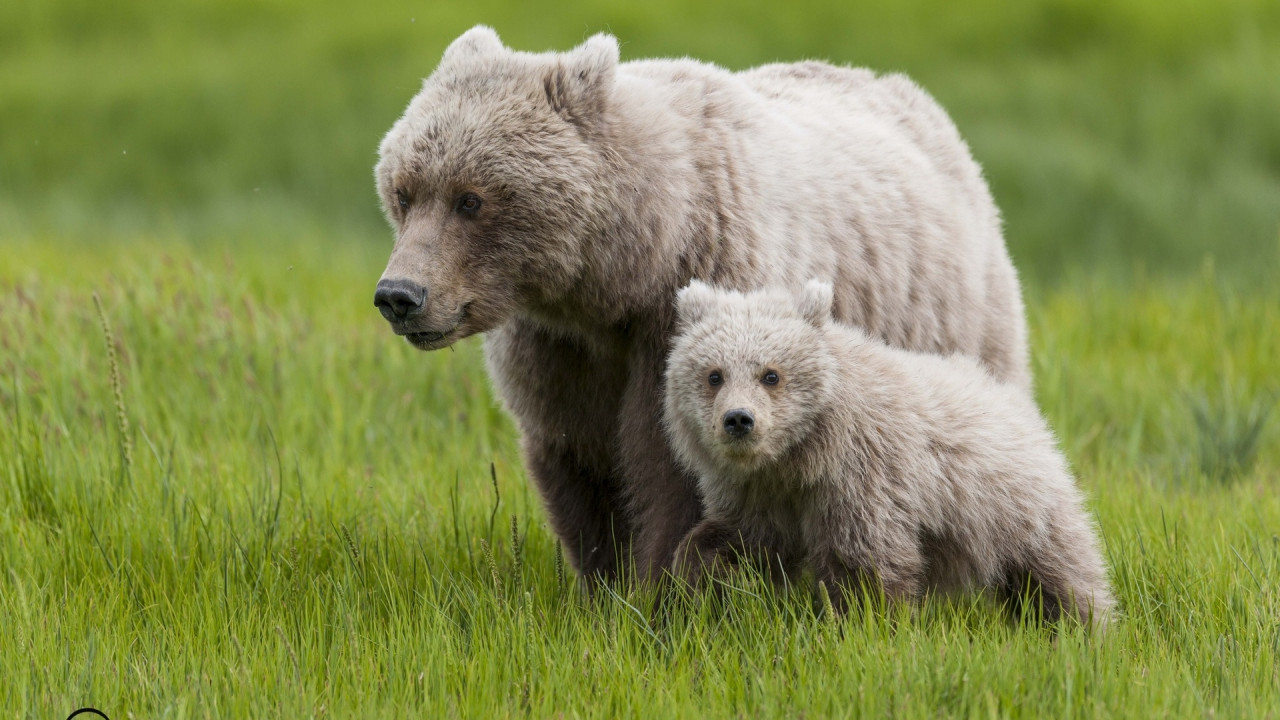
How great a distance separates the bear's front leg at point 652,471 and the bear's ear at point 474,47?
3.81 feet

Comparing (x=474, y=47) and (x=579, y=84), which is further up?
(x=474, y=47)

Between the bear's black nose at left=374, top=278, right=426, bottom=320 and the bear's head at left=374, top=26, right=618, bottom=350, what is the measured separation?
0.02 m

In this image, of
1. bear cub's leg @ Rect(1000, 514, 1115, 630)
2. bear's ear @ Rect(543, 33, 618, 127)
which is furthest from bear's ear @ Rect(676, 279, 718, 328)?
bear cub's leg @ Rect(1000, 514, 1115, 630)

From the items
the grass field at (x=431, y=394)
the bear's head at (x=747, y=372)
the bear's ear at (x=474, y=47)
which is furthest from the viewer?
the bear's ear at (x=474, y=47)

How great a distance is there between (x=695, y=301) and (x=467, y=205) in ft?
2.69

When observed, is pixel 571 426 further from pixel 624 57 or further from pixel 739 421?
pixel 624 57

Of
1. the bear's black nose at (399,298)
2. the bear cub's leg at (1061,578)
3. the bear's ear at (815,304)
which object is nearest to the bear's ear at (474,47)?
the bear's black nose at (399,298)

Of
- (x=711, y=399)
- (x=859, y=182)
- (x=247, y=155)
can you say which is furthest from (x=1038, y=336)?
(x=247, y=155)

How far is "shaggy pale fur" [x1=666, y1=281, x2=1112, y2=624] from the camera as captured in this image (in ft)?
14.4

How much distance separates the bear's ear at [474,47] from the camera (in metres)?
4.82

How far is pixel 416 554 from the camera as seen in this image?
5484mm

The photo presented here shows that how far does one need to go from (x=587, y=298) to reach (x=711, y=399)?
62cm

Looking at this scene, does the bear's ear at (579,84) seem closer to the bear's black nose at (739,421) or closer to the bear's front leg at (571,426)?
the bear's front leg at (571,426)

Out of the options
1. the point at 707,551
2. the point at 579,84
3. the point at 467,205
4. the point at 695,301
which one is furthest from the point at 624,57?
the point at 707,551
